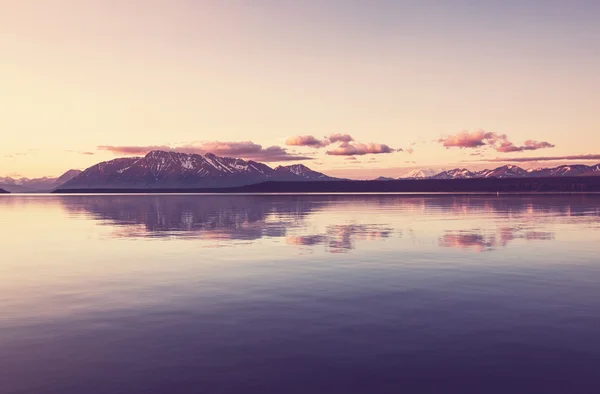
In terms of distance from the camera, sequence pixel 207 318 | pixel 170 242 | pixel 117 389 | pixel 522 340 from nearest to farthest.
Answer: pixel 117 389
pixel 522 340
pixel 207 318
pixel 170 242

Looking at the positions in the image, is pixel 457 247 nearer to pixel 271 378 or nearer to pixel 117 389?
pixel 271 378

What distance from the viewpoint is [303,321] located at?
1365cm

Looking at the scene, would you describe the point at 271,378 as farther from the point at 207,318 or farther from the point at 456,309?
the point at 456,309

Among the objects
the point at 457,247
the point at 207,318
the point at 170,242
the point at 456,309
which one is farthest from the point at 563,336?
the point at 170,242

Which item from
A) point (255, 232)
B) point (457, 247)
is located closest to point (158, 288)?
point (457, 247)

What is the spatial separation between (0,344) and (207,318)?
5.06m

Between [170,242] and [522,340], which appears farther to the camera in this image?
[170,242]

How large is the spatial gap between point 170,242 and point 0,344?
21.0 metres

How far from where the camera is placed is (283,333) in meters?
12.5

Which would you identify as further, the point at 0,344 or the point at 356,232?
the point at 356,232

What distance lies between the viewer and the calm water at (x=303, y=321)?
975cm

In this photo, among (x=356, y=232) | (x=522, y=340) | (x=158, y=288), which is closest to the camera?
(x=522, y=340)

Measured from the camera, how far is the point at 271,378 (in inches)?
382

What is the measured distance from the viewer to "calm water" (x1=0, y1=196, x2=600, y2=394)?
975 centimetres
